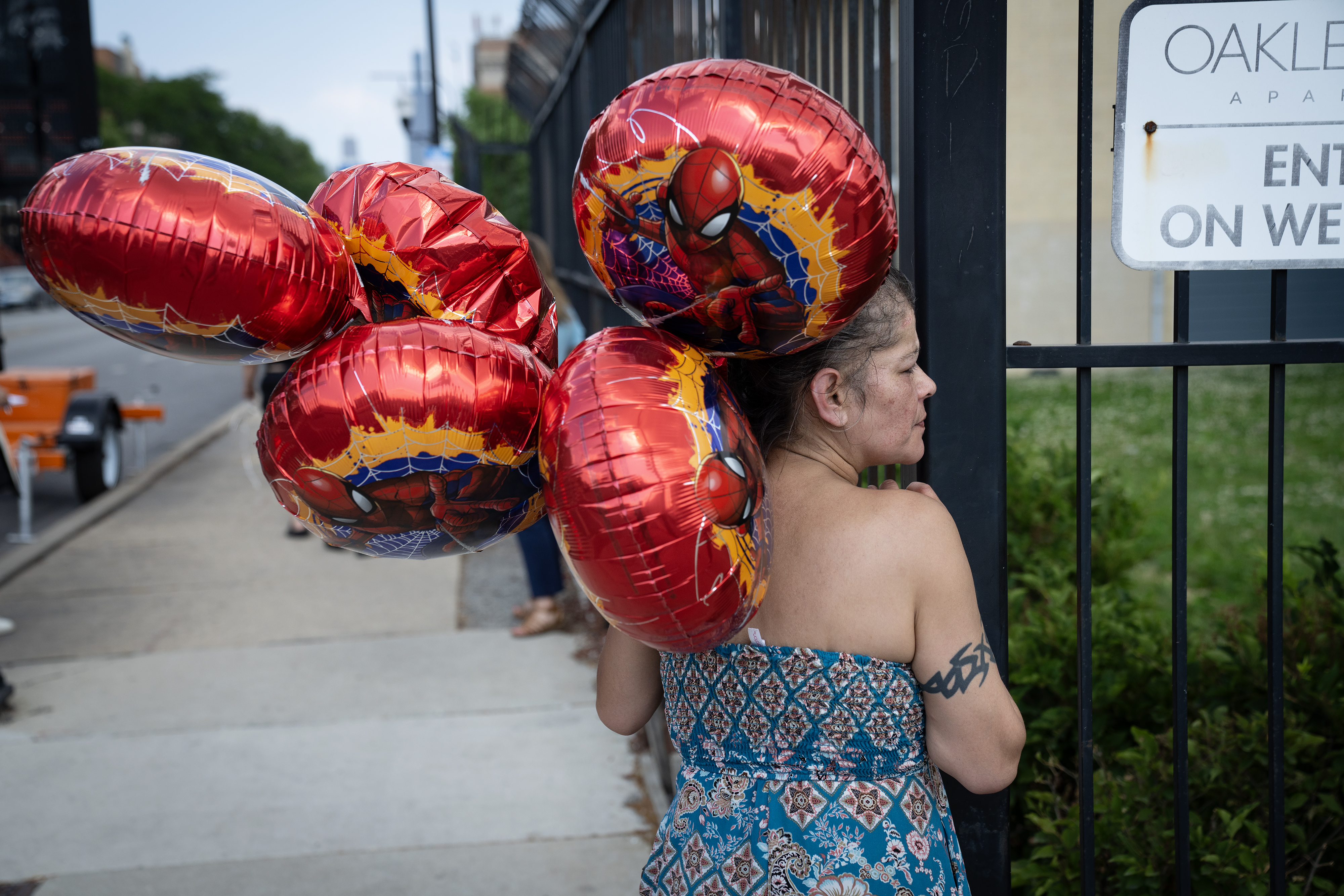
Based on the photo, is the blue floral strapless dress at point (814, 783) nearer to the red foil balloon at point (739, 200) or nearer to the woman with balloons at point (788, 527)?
the woman with balloons at point (788, 527)

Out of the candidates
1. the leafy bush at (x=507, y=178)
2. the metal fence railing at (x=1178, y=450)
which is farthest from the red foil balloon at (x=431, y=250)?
the leafy bush at (x=507, y=178)

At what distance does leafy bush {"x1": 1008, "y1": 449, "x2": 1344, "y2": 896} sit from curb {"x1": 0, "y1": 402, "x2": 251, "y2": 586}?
19.4 ft

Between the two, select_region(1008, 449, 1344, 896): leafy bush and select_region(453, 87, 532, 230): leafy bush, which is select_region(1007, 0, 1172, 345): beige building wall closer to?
select_region(453, 87, 532, 230): leafy bush

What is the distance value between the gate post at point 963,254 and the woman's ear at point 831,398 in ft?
1.10

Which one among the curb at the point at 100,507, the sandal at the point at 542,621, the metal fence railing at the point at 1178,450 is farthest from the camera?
the curb at the point at 100,507

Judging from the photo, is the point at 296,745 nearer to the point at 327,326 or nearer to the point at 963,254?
the point at 327,326

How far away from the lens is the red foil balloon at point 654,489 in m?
1.13

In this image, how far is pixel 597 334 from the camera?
1260mm

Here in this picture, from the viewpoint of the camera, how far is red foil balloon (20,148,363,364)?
1.12 m

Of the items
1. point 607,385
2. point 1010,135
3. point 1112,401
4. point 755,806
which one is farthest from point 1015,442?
point 1010,135

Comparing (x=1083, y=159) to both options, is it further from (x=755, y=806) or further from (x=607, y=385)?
(x=755, y=806)

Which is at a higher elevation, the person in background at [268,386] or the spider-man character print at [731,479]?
the spider-man character print at [731,479]

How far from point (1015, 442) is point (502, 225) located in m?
4.14

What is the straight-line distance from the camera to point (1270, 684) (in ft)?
6.06
